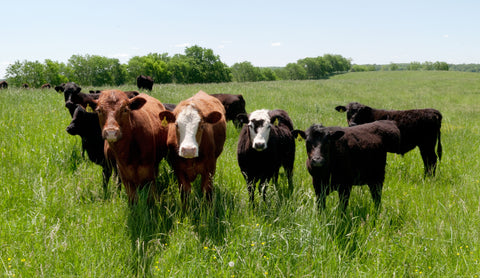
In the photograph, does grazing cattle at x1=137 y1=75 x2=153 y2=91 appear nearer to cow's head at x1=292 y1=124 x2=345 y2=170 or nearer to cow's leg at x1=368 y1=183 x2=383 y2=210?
cow's head at x1=292 y1=124 x2=345 y2=170

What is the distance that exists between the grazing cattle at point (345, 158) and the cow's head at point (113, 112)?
239 cm

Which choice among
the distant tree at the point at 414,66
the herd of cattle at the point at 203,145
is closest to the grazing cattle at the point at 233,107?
the herd of cattle at the point at 203,145

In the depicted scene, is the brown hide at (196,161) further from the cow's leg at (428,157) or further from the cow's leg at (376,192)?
the cow's leg at (428,157)

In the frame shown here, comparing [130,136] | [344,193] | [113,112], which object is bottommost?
[344,193]

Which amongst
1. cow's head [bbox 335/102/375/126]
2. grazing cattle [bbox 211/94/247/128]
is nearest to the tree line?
grazing cattle [bbox 211/94/247/128]

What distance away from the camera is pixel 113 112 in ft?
12.4

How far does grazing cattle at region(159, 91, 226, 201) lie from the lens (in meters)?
4.14

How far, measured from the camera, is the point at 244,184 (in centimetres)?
557

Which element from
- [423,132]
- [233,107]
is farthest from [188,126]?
[233,107]

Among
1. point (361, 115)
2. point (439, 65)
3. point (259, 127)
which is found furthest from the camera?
point (439, 65)

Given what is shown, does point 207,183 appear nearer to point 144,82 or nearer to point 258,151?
point 258,151

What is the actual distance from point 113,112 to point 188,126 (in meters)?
0.93

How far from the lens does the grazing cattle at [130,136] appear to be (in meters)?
3.79

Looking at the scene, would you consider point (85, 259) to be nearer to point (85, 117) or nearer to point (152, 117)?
point (152, 117)
